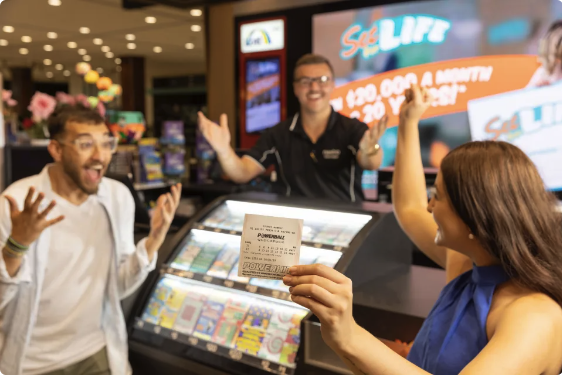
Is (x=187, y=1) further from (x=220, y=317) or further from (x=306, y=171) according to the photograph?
(x=220, y=317)

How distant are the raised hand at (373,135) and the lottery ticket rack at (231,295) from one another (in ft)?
1.35

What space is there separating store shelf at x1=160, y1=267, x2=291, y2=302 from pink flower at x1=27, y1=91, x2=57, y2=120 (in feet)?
8.82

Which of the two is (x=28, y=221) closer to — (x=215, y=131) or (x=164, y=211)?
(x=164, y=211)

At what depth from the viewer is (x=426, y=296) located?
1872 millimetres

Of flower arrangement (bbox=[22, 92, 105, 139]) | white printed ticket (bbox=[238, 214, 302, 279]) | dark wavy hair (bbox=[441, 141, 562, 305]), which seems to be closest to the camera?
white printed ticket (bbox=[238, 214, 302, 279])

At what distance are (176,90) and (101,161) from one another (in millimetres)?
14717

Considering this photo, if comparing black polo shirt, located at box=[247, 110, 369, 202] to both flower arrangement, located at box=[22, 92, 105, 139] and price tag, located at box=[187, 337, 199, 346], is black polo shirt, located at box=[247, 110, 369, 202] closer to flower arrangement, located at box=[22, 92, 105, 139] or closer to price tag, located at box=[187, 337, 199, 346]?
price tag, located at box=[187, 337, 199, 346]

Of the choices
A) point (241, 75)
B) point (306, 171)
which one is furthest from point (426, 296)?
point (241, 75)

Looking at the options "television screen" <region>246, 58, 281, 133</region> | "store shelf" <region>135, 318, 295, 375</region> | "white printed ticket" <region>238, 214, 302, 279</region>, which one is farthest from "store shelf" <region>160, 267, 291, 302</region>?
"television screen" <region>246, 58, 281, 133</region>

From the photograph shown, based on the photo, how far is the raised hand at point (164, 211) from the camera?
1.73m

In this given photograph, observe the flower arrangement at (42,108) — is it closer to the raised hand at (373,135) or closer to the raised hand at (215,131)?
the raised hand at (215,131)

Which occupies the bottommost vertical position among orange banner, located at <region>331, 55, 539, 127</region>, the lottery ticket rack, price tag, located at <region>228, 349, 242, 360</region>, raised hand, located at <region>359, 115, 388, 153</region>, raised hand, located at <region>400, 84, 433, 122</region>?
price tag, located at <region>228, 349, 242, 360</region>

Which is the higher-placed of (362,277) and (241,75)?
(241,75)

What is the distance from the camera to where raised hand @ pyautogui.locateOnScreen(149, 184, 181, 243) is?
1.73 m
